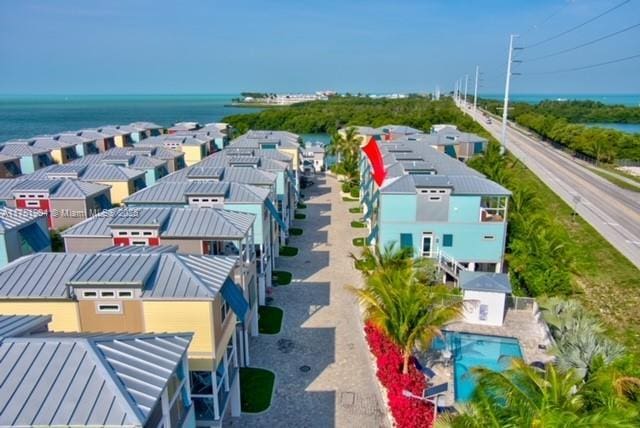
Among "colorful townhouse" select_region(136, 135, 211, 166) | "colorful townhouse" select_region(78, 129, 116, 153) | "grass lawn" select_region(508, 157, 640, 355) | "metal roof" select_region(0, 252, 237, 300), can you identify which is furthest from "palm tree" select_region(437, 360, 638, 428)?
"colorful townhouse" select_region(78, 129, 116, 153)

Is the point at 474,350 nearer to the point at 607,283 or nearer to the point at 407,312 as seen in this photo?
the point at 407,312

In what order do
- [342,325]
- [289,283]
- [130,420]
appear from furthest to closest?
[289,283], [342,325], [130,420]

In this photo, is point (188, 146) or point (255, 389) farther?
point (188, 146)

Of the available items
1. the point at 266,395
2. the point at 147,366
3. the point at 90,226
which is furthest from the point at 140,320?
the point at 90,226

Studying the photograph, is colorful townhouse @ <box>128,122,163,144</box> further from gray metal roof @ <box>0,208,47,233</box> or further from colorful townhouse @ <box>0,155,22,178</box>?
gray metal roof @ <box>0,208,47,233</box>

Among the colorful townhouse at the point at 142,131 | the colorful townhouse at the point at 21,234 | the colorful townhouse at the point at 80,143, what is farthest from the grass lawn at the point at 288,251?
the colorful townhouse at the point at 142,131

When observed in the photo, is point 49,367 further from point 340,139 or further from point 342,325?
point 340,139

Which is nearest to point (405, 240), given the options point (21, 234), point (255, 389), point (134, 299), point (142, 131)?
point (255, 389)
